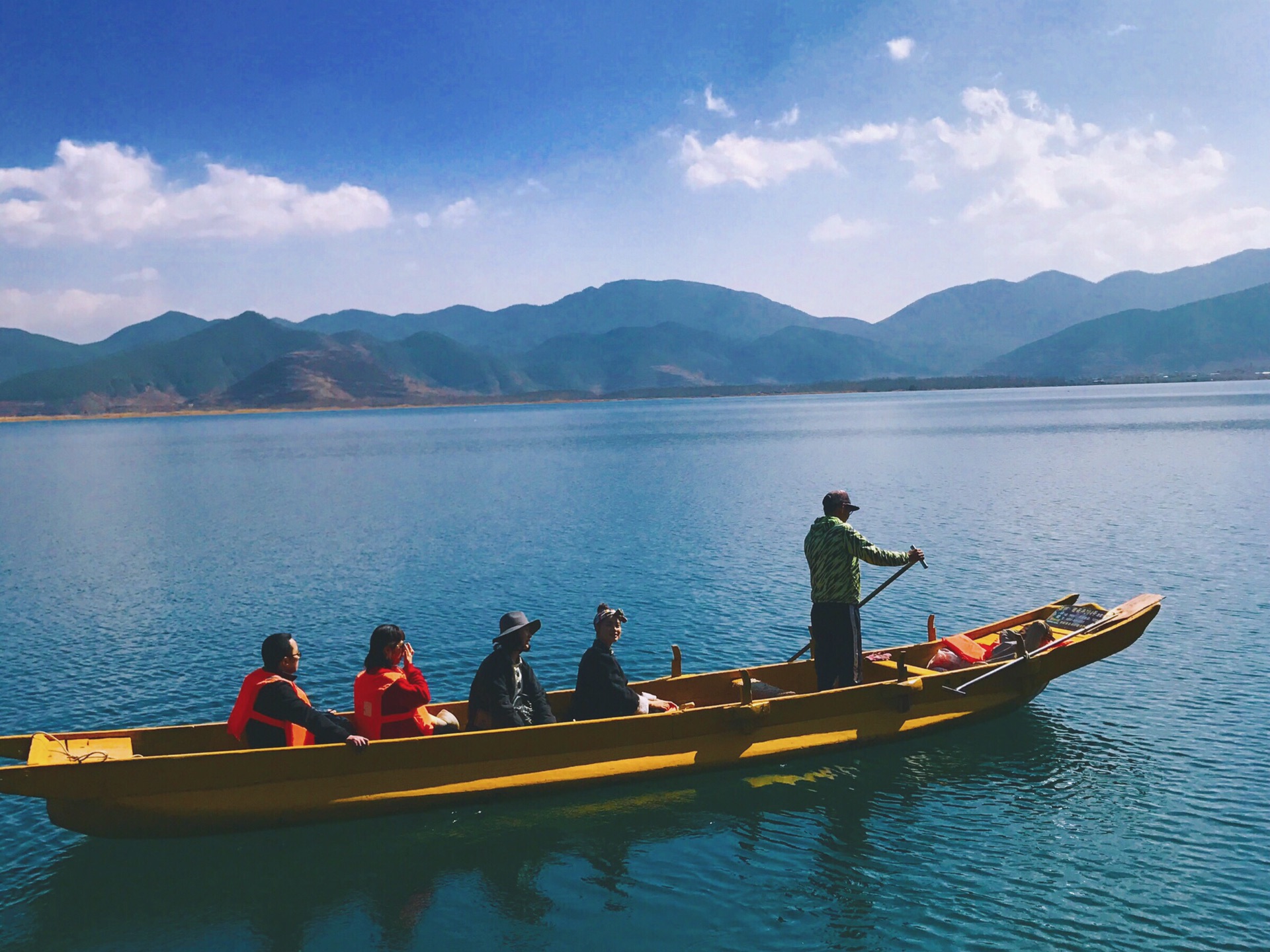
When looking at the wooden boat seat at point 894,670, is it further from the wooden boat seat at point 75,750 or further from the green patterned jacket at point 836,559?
the wooden boat seat at point 75,750

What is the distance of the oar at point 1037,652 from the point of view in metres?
13.2

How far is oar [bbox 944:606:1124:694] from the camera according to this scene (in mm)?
13156

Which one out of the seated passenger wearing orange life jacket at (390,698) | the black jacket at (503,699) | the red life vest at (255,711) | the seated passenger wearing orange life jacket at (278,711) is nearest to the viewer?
the seated passenger wearing orange life jacket at (278,711)

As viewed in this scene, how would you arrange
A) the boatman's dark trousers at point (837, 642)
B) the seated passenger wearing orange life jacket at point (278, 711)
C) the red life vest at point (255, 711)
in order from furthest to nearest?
the boatman's dark trousers at point (837, 642) → the red life vest at point (255, 711) → the seated passenger wearing orange life jacket at point (278, 711)

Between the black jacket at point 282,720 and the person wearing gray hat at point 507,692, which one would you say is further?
the person wearing gray hat at point 507,692

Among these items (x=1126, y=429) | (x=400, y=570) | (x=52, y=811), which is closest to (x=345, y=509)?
(x=400, y=570)

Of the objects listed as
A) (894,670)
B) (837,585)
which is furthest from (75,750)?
(894,670)

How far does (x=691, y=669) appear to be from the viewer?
17.1 meters

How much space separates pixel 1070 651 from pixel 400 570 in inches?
775

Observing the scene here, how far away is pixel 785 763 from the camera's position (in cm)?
1250

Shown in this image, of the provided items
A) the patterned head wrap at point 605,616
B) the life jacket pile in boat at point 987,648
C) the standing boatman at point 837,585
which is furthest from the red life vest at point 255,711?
the life jacket pile in boat at point 987,648

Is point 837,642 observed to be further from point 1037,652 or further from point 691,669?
point 691,669

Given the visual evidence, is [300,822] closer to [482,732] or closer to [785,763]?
[482,732]

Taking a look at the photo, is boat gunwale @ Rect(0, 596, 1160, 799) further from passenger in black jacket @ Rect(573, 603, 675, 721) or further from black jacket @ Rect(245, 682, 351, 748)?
passenger in black jacket @ Rect(573, 603, 675, 721)
